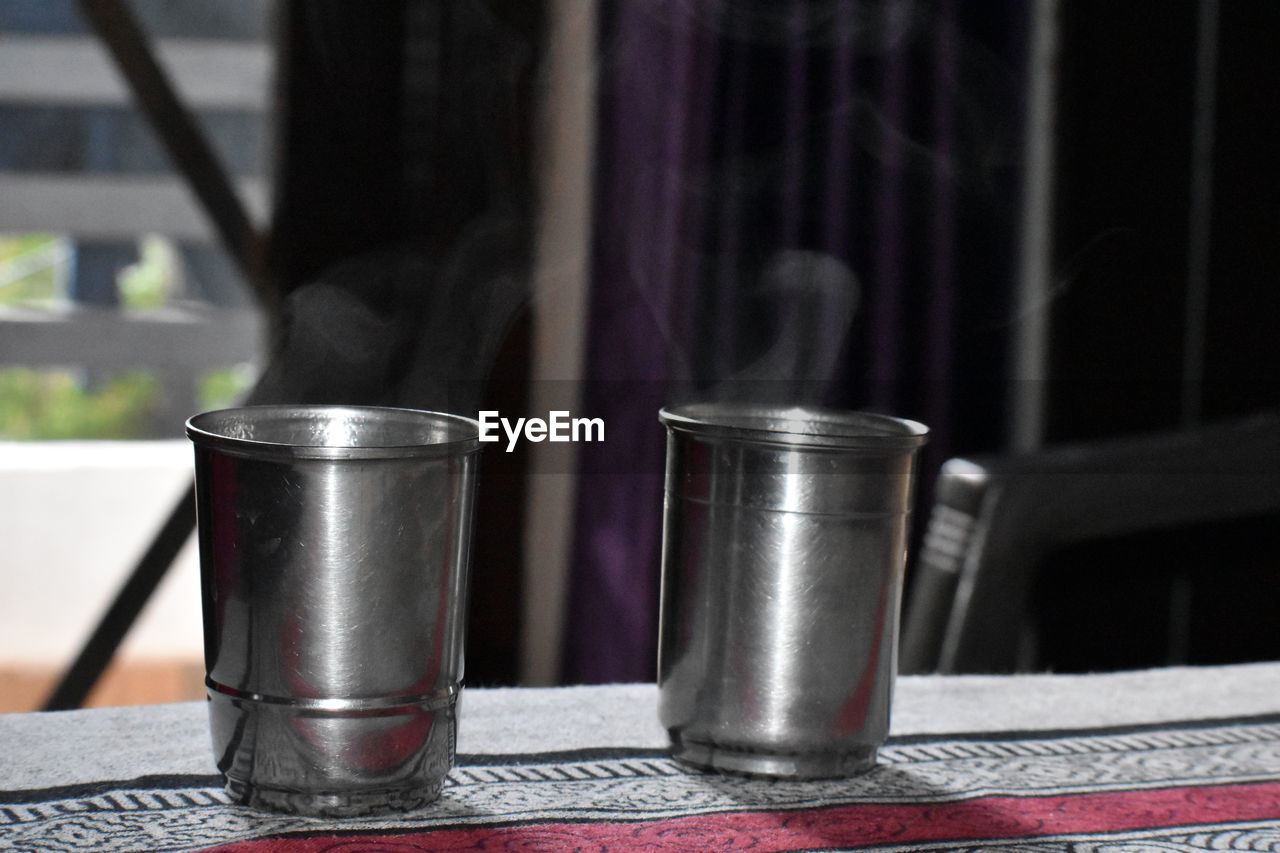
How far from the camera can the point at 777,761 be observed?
2.03 ft

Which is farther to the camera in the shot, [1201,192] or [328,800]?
[1201,192]

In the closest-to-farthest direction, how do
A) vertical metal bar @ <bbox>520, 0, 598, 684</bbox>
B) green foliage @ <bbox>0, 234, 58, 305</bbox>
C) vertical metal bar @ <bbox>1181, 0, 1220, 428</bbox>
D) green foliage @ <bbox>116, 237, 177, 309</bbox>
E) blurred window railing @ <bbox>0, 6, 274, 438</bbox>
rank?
vertical metal bar @ <bbox>520, 0, 598, 684</bbox> → vertical metal bar @ <bbox>1181, 0, 1220, 428</bbox> → blurred window railing @ <bbox>0, 6, 274, 438</bbox> → green foliage @ <bbox>116, 237, 177, 309</bbox> → green foliage @ <bbox>0, 234, 58, 305</bbox>

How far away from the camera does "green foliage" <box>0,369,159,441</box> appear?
16.6ft

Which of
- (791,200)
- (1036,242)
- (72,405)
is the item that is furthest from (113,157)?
(1036,242)

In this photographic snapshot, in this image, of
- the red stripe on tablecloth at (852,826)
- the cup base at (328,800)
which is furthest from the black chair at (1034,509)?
the cup base at (328,800)

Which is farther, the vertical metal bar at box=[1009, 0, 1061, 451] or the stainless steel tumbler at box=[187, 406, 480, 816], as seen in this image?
Answer: the vertical metal bar at box=[1009, 0, 1061, 451]

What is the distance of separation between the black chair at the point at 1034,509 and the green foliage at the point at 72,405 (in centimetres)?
434

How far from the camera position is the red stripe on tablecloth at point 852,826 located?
0.54m

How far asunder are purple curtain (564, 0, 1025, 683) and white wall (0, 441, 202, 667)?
154 centimetres

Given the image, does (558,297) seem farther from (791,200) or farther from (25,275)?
(25,275)

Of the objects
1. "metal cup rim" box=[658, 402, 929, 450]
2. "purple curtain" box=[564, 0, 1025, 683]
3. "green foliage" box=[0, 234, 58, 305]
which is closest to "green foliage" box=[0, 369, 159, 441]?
"green foliage" box=[0, 234, 58, 305]

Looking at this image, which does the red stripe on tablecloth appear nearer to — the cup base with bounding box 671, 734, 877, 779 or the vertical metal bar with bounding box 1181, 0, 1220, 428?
the cup base with bounding box 671, 734, 877, 779

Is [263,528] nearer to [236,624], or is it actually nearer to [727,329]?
[236,624]

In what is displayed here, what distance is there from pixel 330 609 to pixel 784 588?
209 mm
